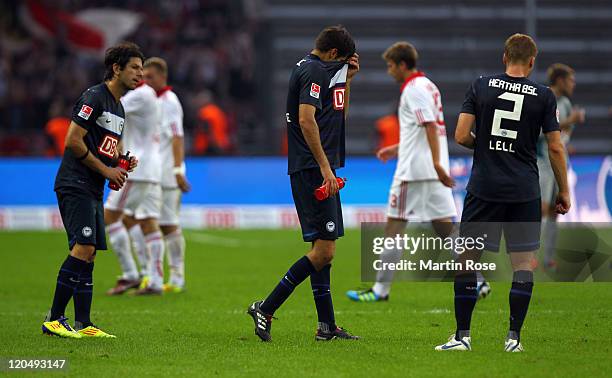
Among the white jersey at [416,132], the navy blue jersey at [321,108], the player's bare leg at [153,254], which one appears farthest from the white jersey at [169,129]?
the navy blue jersey at [321,108]

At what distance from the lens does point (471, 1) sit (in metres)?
25.9

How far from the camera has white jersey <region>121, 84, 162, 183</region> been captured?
39.9 ft

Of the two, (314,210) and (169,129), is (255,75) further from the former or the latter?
(314,210)

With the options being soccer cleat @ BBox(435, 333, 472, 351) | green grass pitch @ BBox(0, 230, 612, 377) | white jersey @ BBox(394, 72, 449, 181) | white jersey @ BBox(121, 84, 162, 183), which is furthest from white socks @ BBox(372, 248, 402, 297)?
soccer cleat @ BBox(435, 333, 472, 351)

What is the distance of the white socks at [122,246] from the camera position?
1241 centimetres

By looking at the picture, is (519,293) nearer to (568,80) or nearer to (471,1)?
(568,80)

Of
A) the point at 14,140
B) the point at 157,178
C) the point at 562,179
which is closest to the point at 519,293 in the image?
the point at 562,179

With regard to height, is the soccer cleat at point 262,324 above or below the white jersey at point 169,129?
below

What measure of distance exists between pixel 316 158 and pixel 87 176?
192cm

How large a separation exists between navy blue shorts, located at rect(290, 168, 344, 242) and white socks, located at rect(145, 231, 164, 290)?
4.17m

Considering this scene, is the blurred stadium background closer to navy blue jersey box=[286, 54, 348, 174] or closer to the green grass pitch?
the green grass pitch

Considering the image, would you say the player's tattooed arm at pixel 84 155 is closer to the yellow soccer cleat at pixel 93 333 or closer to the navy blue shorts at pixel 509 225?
the yellow soccer cleat at pixel 93 333

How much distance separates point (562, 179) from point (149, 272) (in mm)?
5988
